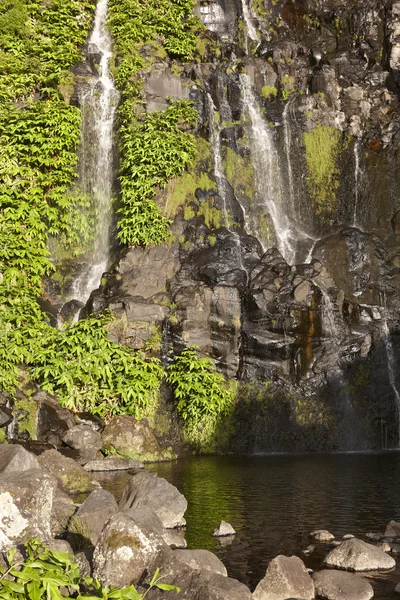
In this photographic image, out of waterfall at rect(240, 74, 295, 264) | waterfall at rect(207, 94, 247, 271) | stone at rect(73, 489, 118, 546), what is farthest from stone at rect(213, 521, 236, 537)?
waterfall at rect(240, 74, 295, 264)

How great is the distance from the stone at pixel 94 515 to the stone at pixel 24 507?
4.95 feet

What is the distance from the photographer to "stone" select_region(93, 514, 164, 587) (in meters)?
6.82

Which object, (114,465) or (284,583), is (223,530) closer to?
(284,583)

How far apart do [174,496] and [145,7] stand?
2435 cm

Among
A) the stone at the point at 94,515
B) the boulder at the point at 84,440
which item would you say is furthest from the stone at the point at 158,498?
the boulder at the point at 84,440

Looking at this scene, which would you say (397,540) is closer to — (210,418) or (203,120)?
(210,418)

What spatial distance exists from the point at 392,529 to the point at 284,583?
11.1 feet

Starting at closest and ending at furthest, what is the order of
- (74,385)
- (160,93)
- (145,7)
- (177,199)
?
(74,385) < (177,199) < (160,93) < (145,7)

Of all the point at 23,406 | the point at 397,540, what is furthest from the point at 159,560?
the point at 23,406

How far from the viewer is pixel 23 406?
733 inches

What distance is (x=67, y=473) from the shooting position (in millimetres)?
13641

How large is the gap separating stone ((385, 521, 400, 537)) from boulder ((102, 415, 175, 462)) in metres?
9.34

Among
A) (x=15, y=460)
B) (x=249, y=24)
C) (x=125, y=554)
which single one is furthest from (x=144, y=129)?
(x=125, y=554)

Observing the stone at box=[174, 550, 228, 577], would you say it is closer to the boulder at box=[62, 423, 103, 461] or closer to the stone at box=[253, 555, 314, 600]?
the stone at box=[253, 555, 314, 600]
